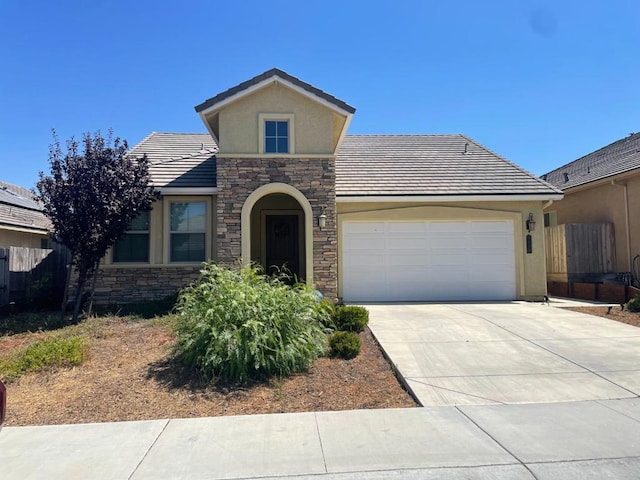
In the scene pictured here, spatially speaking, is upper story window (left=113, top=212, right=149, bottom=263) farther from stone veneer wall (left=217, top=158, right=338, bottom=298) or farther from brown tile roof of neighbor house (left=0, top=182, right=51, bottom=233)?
brown tile roof of neighbor house (left=0, top=182, right=51, bottom=233)

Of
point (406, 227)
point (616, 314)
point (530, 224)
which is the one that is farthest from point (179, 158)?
point (616, 314)

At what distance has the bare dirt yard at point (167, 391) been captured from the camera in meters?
5.44

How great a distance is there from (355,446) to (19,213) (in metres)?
17.0

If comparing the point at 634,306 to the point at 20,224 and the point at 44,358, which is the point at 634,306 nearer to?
the point at 44,358

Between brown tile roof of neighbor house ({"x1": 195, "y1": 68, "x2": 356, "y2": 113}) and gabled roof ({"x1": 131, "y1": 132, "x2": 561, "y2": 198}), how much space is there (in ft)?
7.43

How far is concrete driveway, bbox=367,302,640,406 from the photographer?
588cm

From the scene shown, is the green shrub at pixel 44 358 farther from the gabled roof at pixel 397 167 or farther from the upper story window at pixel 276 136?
the upper story window at pixel 276 136

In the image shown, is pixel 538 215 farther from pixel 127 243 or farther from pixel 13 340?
pixel 13 340

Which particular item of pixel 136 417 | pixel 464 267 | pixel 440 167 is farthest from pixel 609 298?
pixel 136 417

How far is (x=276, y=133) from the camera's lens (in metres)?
11.8

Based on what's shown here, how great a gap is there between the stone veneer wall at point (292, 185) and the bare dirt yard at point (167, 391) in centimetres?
415

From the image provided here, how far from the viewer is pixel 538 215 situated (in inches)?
519

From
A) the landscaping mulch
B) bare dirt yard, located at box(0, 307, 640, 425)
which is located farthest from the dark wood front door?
the landscaping mulch

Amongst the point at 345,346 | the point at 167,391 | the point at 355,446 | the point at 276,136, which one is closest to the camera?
the point at 355,446
